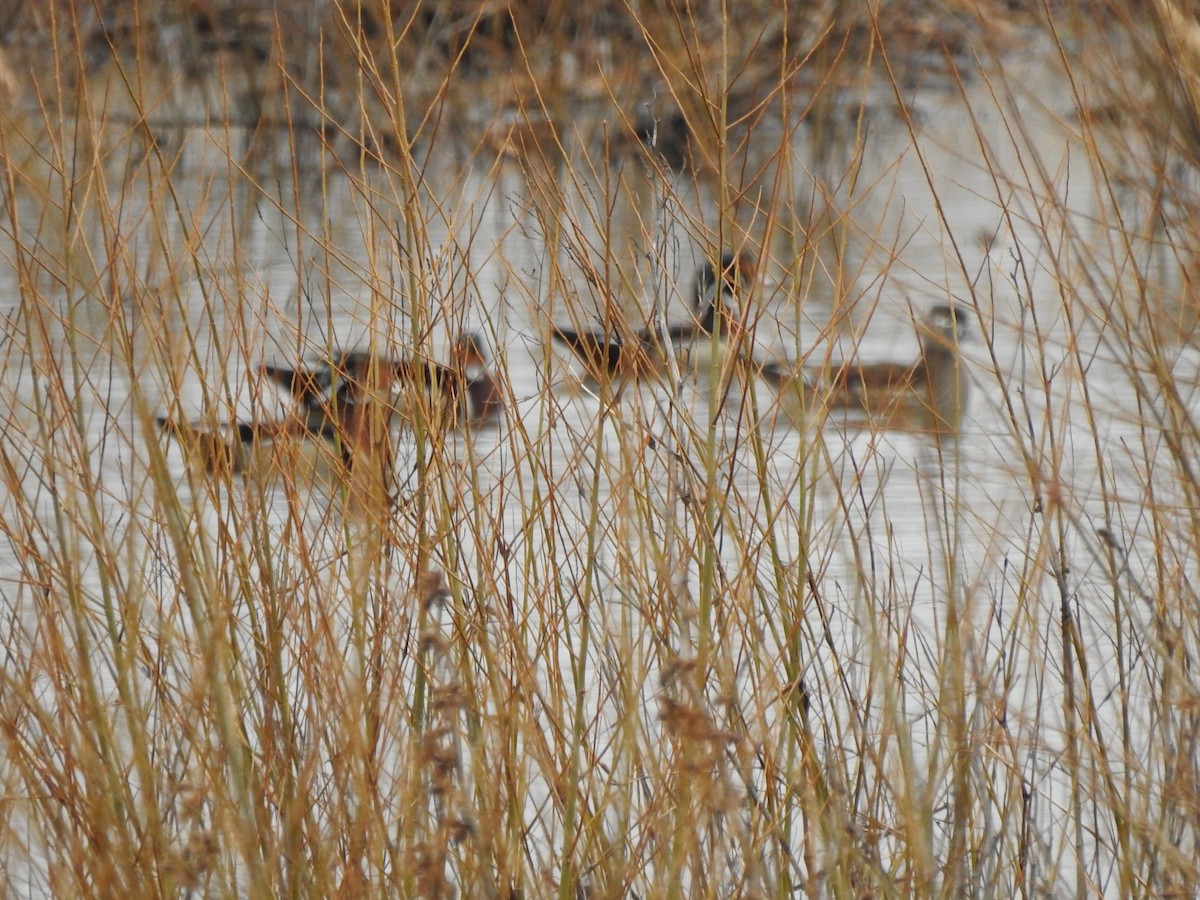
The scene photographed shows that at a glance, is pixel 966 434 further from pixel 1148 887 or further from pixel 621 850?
pixel 621 850

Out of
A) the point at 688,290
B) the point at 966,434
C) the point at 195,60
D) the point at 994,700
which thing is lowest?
the point at 994,700

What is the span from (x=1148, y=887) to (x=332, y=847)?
0.44 m

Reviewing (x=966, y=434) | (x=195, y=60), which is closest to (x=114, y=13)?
(x=195, y=60)

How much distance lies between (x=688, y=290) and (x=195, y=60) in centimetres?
185

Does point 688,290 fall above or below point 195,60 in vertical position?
below

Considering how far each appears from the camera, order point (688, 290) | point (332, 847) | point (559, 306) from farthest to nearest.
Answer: point (688, 290), point (559, 306), point (332, 847)

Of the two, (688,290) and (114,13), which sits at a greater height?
(114,13)

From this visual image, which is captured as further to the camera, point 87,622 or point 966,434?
point 966,434

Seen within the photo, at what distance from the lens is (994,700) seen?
0.89 metres

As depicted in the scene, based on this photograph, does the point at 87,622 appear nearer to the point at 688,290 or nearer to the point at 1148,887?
the point at 1148,887

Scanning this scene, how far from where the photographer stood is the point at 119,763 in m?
0.79

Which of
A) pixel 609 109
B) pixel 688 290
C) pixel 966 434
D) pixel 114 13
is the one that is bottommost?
pixel 966 434

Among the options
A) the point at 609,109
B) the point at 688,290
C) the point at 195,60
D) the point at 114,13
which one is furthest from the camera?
the point at 114,13

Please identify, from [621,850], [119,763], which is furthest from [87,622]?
[621,850]
